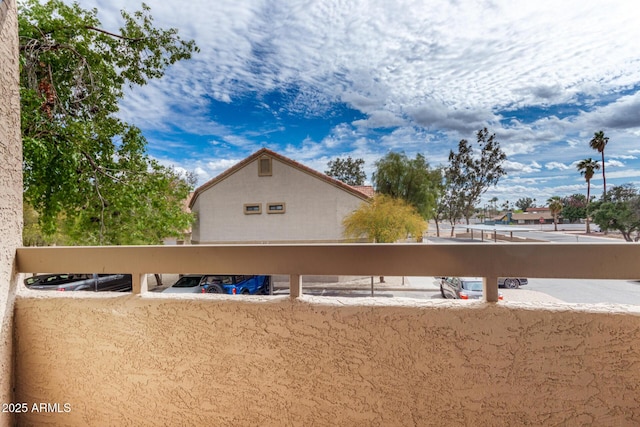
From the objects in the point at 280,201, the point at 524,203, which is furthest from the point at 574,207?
the point at 280,201

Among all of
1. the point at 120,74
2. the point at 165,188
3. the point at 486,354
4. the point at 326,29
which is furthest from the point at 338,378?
the point at 120,74

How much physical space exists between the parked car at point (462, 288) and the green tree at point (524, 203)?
3.01 metres

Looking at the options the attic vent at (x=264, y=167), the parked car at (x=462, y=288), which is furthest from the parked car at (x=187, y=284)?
the attic vent at (x=264, y=167)

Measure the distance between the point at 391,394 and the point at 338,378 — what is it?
196 millimetres

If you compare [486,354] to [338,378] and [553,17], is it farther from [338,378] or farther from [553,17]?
[553,17]

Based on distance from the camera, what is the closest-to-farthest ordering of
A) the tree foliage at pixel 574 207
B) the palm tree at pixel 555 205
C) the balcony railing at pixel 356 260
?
the balcony railing at pixel 356 260
the tree foliage at pixel 574 207
the palm tree at pixel 555 205

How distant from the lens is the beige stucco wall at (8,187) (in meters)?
1.20

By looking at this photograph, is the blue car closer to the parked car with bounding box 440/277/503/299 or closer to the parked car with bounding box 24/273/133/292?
the parked car with bounding box 24/273/133/292

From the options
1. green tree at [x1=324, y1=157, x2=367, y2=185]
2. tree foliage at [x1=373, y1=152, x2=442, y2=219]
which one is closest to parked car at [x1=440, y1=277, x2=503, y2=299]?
green tree at [x1=324, y1=157, x2=367, y2=185]

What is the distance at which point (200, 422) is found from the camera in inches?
43.3

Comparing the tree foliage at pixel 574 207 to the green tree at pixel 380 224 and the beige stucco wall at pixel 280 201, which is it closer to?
the green tree at pixel 380 224

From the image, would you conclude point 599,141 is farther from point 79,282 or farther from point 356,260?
point 79,282

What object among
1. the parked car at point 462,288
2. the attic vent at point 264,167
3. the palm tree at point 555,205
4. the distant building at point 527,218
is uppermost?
the attic vent at point 264,167

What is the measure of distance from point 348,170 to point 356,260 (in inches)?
527
